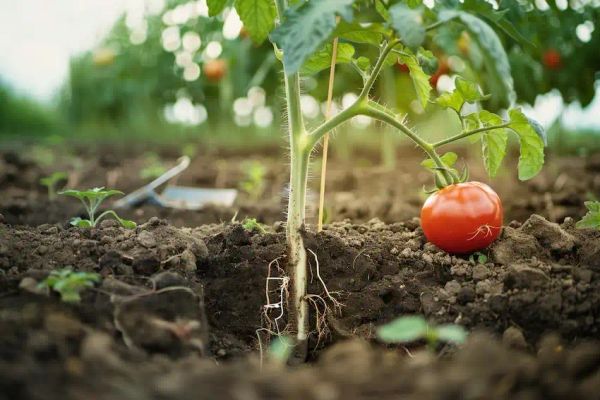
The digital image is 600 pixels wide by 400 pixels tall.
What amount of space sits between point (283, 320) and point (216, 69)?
210 inches

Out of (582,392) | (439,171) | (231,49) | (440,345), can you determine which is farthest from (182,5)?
(582,392)

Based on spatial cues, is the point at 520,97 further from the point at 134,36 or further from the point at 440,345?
the point at 134,36

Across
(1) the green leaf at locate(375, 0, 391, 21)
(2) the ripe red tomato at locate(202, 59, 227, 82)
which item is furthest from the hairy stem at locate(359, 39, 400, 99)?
(2) the ripe red tomato at locate(202, 59, 227, 82)

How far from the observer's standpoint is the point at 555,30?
5.12 m

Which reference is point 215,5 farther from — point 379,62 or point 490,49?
point 490,49

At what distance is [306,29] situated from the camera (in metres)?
1.65

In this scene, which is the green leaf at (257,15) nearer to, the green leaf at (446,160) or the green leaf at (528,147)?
the green leaf at (446,160)

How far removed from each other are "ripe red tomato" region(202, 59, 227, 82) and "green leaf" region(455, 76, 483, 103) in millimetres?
5244

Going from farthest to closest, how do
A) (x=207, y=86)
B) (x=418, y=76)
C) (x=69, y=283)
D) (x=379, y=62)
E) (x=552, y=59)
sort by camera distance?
(x=207, y=86) → (x=552, y=59) → (x=418, y=76) → (x=379, y=62) → (x=69, y=283)

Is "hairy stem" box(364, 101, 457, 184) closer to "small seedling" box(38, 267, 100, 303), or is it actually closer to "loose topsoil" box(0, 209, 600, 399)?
"loose topsoil" box(0, 209, 600, 399)

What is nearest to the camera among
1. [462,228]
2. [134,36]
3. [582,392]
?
[582,392]

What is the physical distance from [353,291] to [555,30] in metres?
3.78

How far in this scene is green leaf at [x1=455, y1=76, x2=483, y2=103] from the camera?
2.16 metres

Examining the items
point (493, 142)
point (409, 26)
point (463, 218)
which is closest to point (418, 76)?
point (493, 142)
